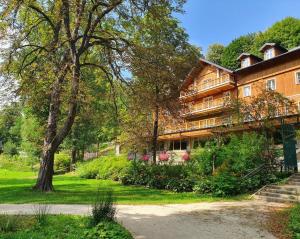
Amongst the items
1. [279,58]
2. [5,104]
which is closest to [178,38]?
[5,104]

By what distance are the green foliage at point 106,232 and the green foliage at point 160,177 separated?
10953 mm

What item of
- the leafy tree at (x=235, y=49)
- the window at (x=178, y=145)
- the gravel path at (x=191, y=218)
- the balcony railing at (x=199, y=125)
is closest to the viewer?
the gravel path at (x=191, y=218)

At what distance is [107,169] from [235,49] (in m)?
46.7

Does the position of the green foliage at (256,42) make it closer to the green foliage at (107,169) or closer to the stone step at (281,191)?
the green foliage at (107,169)

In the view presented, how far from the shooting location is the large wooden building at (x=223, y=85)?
3291 centimetres

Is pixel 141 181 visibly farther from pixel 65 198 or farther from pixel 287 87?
pixel 287 87

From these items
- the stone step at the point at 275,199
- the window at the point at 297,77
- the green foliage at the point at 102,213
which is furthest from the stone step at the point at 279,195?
the window at the point at 297,77

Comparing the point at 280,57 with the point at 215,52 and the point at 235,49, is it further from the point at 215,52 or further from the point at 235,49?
the point at 215,52

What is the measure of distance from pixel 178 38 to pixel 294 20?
43686mm

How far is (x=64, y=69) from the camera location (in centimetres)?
1817

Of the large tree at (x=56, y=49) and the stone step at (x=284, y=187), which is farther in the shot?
the large tree at (x=56, y=49)

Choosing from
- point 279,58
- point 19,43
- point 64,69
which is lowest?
point 64,69

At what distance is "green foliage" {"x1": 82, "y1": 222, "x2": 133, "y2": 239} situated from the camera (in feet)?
23.8

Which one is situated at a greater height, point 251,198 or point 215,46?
point 215,46
